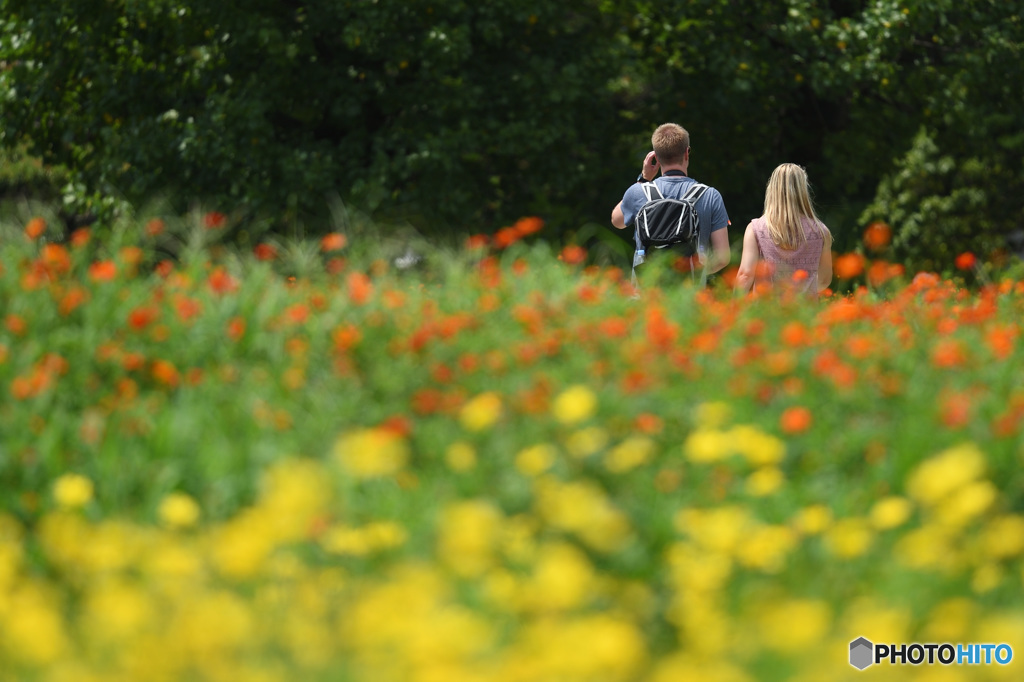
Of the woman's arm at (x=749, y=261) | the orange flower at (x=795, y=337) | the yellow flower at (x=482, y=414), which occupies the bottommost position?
the yellow flower at (x=482, y=414)

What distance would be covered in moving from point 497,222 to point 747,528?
10.1m

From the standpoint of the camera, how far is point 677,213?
6305 mm

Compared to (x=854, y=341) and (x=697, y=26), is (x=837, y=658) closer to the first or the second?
(x=854, y=341)

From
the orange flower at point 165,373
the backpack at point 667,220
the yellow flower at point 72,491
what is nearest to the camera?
the yellow flower at point 72,491

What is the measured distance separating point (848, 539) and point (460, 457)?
1193 millimetres

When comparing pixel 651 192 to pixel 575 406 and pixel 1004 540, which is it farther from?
pixel 1004 540

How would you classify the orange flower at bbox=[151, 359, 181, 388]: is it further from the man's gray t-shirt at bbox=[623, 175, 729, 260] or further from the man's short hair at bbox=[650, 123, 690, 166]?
the man's short hair at bbox=[650, 123, 690, 166]

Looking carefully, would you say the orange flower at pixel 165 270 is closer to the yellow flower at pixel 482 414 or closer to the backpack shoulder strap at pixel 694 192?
the yellow flower at pixel 482 414

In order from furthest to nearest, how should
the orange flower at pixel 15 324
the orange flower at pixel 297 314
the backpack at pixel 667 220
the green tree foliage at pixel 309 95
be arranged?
the green tree foliage at pixel 309 95
the backpack at pixel 667 220
the orange flower at pixel 297 314
the orange flower at pixel 15 324

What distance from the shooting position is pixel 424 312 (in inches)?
200

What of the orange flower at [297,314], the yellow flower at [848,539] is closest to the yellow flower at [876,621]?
the yellow flower at [848,539]

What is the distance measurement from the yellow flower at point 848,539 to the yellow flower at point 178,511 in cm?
188

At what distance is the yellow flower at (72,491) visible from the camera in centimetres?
363

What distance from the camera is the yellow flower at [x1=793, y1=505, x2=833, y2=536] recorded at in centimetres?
353
